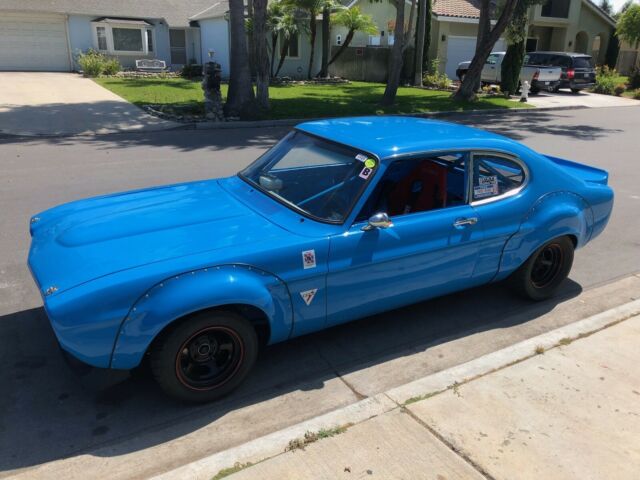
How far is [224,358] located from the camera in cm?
327

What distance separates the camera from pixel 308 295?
3369 millimetres

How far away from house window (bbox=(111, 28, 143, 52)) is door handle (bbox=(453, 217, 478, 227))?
95.0ft

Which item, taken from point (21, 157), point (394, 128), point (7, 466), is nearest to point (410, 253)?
point (394, 128)

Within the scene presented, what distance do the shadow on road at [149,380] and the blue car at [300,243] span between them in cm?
22

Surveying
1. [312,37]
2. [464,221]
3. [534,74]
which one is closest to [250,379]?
[464,221]

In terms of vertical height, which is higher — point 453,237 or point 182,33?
point 182,33

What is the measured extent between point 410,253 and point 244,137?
9.66m

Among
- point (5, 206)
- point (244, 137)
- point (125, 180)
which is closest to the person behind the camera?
point (5, 206)

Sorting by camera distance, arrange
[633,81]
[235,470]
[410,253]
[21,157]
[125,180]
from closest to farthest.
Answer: [235,470] → [410,253] → [125,180] → [21,157] → [633,81]

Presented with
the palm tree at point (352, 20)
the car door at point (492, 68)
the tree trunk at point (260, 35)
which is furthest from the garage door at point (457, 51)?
the tree trunk at point (260, 35)

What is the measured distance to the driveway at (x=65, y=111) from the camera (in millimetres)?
13070

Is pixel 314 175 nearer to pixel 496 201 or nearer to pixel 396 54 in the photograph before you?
pixel 496 201

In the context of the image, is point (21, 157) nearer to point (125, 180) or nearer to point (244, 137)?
point (125, 180)

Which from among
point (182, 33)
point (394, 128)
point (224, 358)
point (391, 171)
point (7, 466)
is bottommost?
point (7, 466)
